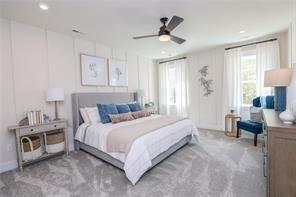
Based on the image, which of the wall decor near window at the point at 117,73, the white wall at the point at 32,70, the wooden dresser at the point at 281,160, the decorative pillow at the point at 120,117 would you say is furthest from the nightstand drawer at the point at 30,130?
the wooden dresser at the point at 281,160

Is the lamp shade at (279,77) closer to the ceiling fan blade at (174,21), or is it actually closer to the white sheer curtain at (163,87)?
the ceiling fan blade at (174,21)

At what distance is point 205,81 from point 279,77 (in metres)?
2.65

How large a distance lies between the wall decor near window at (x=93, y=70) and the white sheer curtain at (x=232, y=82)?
3.59m

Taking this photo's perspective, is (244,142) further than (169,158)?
Yes

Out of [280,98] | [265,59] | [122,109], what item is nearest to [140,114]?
[122,109]

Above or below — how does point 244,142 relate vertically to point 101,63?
below

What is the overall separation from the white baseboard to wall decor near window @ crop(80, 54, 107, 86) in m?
2.03

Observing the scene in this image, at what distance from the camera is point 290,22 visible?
3049 mm

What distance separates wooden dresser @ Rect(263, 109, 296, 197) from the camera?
1.48 m

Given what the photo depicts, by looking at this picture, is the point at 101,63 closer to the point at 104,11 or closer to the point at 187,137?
the point at 104,11

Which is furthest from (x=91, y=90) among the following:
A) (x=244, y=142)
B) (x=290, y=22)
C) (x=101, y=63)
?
(x=290, y=22)

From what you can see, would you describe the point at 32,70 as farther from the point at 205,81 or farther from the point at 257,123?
the point at 257,123

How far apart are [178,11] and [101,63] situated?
245cm

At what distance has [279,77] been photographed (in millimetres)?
2406
